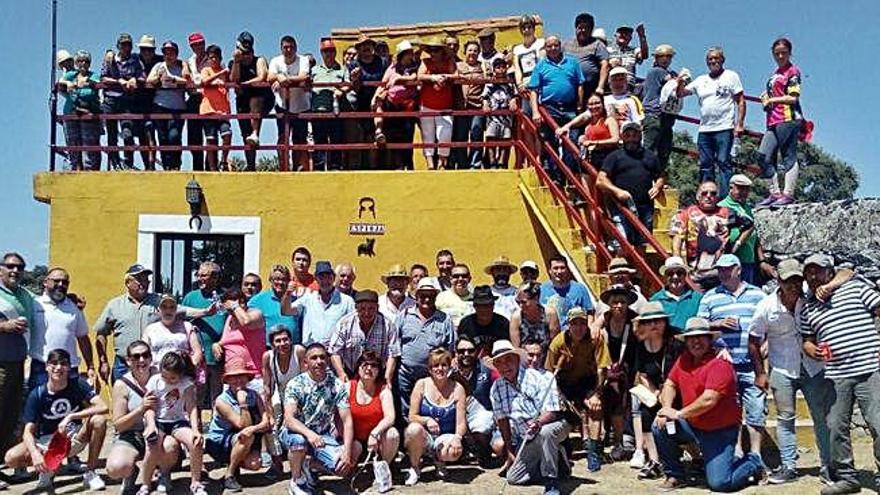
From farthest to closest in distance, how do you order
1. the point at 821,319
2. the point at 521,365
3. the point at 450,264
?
the point at 450,264 → the point at 521,365 → the point at 821,319

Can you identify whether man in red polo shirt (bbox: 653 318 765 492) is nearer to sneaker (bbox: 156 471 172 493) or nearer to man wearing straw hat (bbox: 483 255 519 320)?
man wearing straw hat (bbox: 483 255 519 320)

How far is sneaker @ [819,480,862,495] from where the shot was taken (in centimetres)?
657

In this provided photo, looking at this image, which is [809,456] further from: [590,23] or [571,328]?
[590,23]

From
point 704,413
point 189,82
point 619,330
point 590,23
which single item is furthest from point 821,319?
point 189,82

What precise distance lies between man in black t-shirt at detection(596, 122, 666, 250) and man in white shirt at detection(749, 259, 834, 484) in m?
2.01

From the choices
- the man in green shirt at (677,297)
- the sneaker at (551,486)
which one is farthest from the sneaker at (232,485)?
the man in green shirt at (677,297)

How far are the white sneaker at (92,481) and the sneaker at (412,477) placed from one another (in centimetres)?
260

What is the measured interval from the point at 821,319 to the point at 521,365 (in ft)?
7.75

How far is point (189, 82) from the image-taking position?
1126 cm

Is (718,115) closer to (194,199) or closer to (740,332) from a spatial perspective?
(740,332)

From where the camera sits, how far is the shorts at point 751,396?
23.2ft

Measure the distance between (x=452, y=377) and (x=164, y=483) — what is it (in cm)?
256

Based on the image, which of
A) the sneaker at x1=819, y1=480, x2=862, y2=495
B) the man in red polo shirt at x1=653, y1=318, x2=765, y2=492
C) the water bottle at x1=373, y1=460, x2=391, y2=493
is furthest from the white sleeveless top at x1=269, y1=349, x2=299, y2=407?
the sneaker at x1=819, y1=480, x2=862, y2=495

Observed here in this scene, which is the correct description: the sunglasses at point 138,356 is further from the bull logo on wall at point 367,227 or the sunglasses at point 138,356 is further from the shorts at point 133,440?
the bull logo on wall at point 367,227
